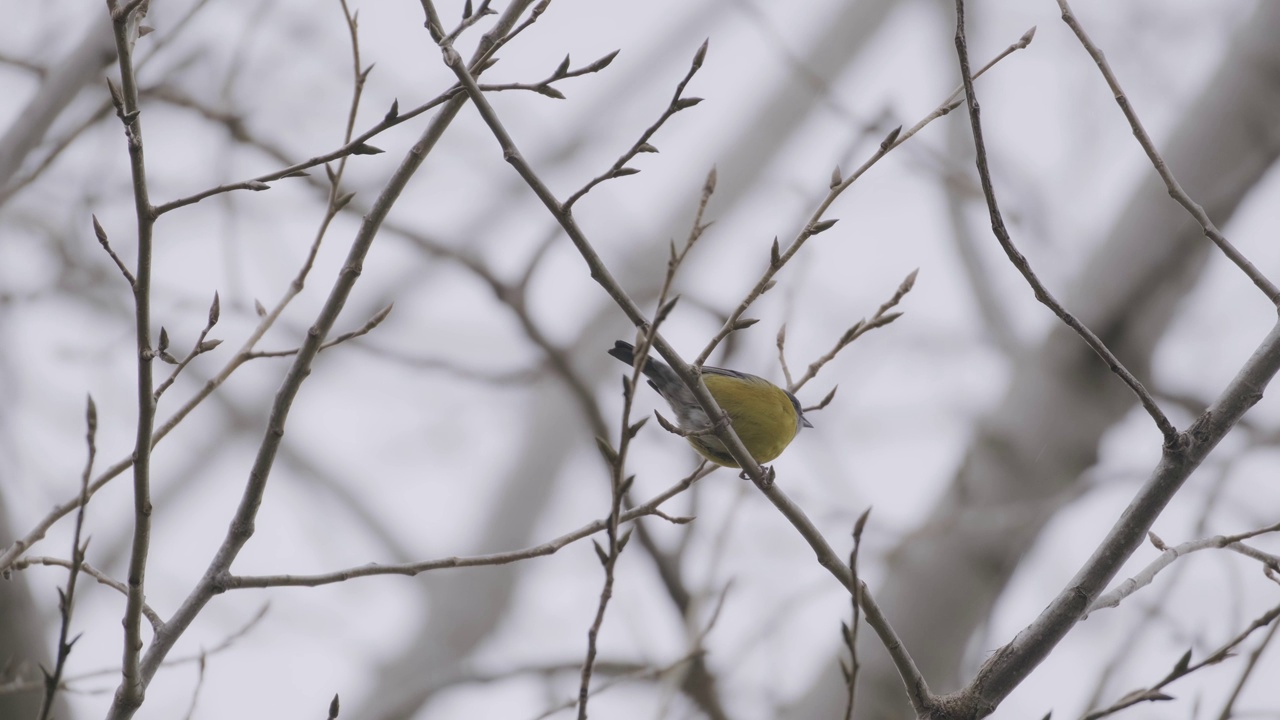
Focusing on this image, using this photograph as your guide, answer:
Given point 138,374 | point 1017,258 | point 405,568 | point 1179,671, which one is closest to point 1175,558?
point 1179,671

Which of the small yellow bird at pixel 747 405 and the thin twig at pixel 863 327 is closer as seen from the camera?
the thin twig at pixel 863 327

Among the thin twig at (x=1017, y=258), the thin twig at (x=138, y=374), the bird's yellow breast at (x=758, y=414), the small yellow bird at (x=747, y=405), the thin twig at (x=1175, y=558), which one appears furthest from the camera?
the bird's yellow breast at (x=758, y=414)

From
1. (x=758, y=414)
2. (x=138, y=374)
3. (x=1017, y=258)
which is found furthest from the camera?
(x=758, y=414)

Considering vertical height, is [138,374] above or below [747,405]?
below

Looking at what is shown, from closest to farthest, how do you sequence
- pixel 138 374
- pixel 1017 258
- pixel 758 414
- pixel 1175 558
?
pixel 138 374 < pixel 1017 258 < pixel 1175 558 < pixel 758 414

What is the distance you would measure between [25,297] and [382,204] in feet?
10.8

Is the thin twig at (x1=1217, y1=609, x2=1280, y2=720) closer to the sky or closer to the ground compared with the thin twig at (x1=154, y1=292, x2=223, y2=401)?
closer to the ground

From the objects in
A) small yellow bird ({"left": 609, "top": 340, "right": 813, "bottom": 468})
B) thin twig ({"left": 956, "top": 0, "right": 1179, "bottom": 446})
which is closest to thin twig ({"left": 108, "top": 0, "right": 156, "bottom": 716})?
thin twig ({"left": 956, "top": 0, "right": 1179, "bottom": 446})

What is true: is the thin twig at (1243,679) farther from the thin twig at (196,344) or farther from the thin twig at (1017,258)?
the thin twig at (196,344)

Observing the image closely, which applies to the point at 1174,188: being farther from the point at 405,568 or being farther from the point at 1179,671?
the point at 405,568

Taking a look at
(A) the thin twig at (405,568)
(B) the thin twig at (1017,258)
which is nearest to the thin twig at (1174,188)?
(B) the thin twig at (1017,258)

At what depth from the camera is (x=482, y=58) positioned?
199 centimetres

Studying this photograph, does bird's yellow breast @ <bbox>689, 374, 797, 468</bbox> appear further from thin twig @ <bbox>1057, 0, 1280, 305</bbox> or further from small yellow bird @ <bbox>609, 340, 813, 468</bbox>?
thin twig @ <bbox>1057, 0, 1280, 305</bbox>

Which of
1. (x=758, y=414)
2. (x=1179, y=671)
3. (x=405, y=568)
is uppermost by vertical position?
(x=758, y=414)
